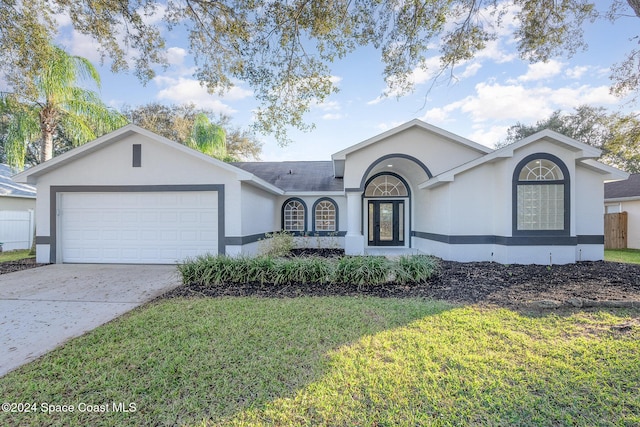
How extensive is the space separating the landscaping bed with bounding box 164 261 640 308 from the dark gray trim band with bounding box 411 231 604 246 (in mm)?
1179

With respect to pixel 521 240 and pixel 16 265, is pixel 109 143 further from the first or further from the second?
pixel 521 240

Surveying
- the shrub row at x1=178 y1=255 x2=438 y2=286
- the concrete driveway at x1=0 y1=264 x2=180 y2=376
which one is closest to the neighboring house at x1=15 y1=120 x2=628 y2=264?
the concrete driveway at x1=0 y1=264 x2=180 y2=376

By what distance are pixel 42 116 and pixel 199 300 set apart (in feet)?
36.6

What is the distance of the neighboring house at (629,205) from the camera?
1402cm

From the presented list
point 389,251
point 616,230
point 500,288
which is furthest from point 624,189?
point 500,288

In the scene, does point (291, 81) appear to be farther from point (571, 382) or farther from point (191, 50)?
point (571, 382)

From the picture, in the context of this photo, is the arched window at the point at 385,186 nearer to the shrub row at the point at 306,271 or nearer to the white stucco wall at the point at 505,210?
the white stucco wall at the point at 505,210

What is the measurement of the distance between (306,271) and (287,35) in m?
5.94

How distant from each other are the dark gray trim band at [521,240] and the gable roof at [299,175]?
20.4 feet

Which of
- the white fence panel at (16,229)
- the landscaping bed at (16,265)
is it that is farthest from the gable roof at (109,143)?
the white fence panel at (16,229)

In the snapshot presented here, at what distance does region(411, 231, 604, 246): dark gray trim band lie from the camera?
8955 mm

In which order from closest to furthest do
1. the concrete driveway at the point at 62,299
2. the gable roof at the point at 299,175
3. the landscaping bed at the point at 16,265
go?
the concrete driveway at the point at 62,299 → the landscaping bed at the point at 16,265 → the gable roof at the point at 299,175

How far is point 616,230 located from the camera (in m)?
14.6

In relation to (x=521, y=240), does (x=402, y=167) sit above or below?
above
